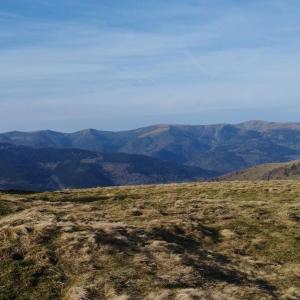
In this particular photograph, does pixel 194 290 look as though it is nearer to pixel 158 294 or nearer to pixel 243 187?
pixel 158 294

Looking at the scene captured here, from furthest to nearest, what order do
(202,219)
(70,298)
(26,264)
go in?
(202,219) → (26,264) → (70,298)

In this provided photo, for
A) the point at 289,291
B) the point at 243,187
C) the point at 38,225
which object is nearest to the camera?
the point at 289,291

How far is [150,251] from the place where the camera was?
28188mm

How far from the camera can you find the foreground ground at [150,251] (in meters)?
23.8

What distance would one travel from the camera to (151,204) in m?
45.0

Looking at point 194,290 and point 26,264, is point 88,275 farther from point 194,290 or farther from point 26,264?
point 194,290

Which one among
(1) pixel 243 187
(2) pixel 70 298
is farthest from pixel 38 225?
(1) pixel 243 187

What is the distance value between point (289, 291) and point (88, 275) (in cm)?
1045

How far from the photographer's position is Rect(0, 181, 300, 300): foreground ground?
23766 mm

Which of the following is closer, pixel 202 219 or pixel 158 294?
pixel 158 294

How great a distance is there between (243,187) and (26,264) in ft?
123

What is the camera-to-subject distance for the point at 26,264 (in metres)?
26.4

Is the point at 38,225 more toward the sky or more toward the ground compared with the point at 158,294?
more toward the sky

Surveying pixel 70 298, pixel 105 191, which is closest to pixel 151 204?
pixel 105 191
